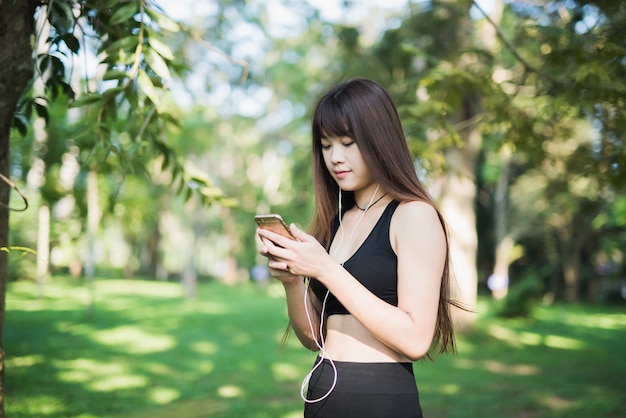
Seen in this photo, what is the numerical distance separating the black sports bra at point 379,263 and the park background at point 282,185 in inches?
32.1

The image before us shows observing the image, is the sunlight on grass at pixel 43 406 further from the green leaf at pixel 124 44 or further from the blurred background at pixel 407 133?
the green leaf at pixel 124 44

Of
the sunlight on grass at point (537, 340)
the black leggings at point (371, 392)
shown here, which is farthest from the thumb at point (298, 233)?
the sunlight on grass at point (537, 340)

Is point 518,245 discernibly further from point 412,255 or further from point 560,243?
point 412,255

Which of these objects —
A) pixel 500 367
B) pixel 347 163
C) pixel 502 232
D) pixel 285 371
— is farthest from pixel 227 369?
pixel 502 232

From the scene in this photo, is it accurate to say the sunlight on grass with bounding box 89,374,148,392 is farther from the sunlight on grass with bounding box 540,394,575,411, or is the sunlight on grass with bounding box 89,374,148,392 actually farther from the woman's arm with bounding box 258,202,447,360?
the woman's arm with bounding box 258,202,447,360

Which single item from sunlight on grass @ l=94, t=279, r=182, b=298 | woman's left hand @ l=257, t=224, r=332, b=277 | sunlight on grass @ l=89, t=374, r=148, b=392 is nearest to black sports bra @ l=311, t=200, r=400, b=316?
woman's left hand @ l=257, t=224, r=332, b=277

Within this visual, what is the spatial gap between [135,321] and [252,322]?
261cm

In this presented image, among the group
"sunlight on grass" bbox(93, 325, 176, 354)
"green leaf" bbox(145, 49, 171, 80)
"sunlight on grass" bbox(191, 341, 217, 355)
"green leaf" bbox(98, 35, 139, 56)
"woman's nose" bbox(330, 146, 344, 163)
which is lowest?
"sunlight on grass" bbox(191, 341, 217, 355)

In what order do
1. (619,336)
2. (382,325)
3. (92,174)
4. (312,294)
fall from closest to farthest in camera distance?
(382,325) < (312,294) < (92,174) < (619,336)

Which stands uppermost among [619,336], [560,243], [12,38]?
[12,38]

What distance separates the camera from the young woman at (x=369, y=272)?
1628 mm

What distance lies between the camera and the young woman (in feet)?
5.34

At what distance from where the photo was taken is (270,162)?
1074 inches

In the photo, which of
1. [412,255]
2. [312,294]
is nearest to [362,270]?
[412,255]
